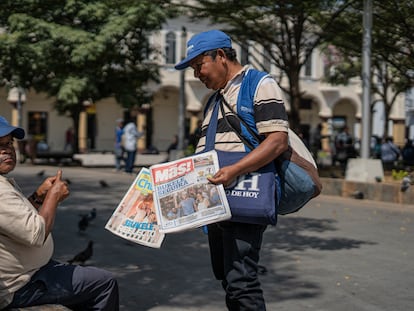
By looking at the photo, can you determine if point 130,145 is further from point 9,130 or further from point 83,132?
point 83,132

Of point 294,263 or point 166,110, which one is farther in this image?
point 166,110

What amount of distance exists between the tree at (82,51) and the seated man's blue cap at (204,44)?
17.0 meters

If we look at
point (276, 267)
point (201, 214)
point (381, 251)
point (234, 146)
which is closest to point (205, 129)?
point (234, 146)

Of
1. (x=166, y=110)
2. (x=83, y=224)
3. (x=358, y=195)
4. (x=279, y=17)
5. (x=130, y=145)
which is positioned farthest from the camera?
(x=166, y=110)

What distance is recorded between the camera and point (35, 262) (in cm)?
330

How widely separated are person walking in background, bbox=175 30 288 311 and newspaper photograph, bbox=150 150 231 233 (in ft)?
0.22

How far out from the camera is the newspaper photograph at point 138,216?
3602 millimetres

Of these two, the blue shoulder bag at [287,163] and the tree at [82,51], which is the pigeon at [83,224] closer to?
the blue shoulder bag at [287,163]

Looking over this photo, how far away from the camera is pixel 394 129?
55406 mm

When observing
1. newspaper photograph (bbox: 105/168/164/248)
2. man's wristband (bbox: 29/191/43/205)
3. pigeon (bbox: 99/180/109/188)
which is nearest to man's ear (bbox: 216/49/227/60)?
newspaper photograph (bbox: 105/168/164/248)

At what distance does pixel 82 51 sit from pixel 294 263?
16.1 metres

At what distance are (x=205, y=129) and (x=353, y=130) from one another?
53.8 meters

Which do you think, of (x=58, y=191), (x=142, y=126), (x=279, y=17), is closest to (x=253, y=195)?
(x=58, y=191)

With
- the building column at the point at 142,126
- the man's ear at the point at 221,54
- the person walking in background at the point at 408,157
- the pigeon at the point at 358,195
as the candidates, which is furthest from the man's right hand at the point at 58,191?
the building column at the point at 142,126
